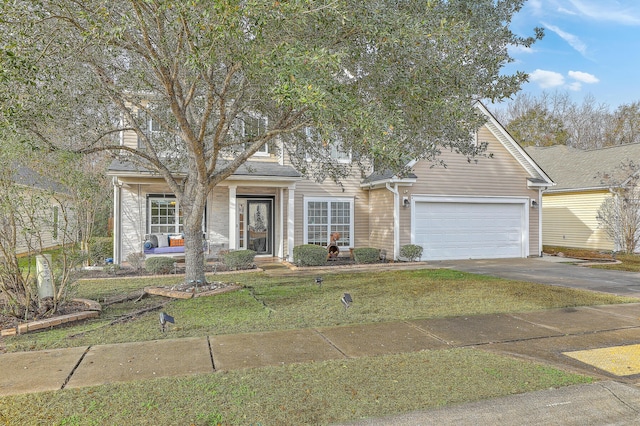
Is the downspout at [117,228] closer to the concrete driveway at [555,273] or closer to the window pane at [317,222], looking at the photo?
the window pane at [317,222]

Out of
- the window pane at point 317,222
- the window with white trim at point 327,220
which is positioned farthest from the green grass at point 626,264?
the window pane at point 317,222

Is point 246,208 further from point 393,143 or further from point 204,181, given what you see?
point 393,143

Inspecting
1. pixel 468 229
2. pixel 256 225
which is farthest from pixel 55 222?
pixel 468 229

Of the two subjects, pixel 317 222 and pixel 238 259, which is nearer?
pixel 238 259

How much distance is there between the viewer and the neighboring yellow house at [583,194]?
17.5 m

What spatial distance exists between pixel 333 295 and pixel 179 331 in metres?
3.37

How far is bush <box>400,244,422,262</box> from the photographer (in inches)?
521

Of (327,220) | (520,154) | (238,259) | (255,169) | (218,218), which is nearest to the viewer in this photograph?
(238,259)

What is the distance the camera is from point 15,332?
5441 mm

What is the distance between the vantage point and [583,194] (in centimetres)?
1836

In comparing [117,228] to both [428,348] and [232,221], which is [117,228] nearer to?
[232,221]

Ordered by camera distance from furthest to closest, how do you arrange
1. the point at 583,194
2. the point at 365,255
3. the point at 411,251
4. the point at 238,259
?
the point at 583,194, the point at 411,251, the point at 365,255, the point at 238,259

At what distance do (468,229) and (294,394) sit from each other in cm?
1269

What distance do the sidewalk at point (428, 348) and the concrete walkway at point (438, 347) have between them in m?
0.01
